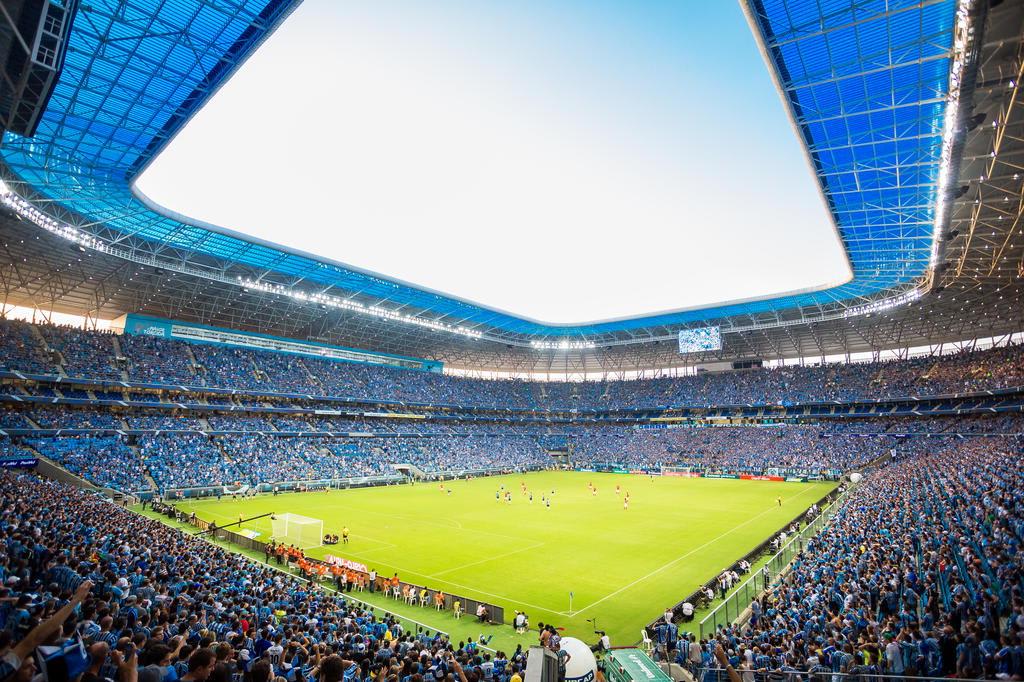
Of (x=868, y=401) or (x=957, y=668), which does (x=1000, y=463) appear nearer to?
(x=957, y=668)

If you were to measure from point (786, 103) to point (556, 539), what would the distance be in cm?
2626

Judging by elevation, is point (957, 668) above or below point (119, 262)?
below

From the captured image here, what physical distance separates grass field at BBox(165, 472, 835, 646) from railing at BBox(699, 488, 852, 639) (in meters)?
2.39

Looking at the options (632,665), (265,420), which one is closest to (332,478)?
(265,420)

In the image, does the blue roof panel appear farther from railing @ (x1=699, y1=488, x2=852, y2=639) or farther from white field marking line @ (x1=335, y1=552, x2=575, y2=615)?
white field marking line @ (x1=335, y1=552, x2=575, y2=615)

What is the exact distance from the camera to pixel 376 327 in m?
71.7

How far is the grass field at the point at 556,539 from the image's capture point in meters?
21.2

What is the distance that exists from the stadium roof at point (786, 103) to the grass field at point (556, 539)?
20.7 metres

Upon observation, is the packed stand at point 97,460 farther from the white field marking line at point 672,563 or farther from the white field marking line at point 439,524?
the white field marking line at point 672,563

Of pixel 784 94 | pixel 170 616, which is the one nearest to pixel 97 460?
pixel 170 616

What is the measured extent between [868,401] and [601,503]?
138ft

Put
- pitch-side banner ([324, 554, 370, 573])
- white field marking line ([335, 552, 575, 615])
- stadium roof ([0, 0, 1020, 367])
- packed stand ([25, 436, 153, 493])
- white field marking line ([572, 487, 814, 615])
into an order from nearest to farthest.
A: white field marking line ([335, 552, 575, 615])
white field marking line ([572, 487, 814, 615])
stadium roof ([0, 0, 1020, 367])
pitch-side banner ([324, 554, 370, 573])
packed stand ([25, 436, 153, 493])

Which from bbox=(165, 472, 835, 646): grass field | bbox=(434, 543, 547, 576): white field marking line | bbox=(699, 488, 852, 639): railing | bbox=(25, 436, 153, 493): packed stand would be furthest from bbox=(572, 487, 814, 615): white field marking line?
bbox=(25, 436, 153, 493): packed stand

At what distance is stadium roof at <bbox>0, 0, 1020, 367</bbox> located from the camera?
69.5 ft
